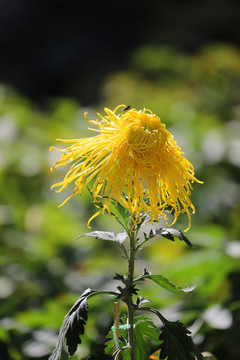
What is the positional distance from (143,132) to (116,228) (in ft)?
7.28

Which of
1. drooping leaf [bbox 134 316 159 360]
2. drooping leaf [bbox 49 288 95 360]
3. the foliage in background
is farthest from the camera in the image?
the foliage in background

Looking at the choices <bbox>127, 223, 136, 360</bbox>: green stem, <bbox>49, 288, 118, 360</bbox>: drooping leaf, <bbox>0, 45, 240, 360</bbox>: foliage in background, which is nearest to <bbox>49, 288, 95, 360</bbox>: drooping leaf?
<bbox>49, 288, 118, 360</bbox>: drooping leaf

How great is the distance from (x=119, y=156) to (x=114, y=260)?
1.94 meters

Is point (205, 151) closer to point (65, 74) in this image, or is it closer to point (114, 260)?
point (114, 260)

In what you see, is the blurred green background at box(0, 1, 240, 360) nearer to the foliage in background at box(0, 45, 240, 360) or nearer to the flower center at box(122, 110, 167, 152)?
the foliage in background at box(0, 45, 240, 360)

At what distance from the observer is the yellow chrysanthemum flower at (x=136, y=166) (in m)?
1.06

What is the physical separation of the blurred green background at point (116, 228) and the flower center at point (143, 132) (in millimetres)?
648

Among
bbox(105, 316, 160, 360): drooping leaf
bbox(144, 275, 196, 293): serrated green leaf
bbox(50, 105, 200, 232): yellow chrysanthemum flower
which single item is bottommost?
bbox(105, 316, 160, 360): drooping leaf

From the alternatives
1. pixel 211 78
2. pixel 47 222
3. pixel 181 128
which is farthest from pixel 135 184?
pixel 211 78

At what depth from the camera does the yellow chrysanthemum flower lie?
1.06 meters

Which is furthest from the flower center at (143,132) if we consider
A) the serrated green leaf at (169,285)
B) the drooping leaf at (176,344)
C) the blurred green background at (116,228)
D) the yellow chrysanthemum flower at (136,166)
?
the blurred green background at (116,228)

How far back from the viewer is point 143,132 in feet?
3.51

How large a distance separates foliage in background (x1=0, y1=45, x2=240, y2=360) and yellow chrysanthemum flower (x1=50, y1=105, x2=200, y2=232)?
0.72 metres

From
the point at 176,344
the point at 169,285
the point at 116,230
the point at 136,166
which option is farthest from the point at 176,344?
the point at 116,230
